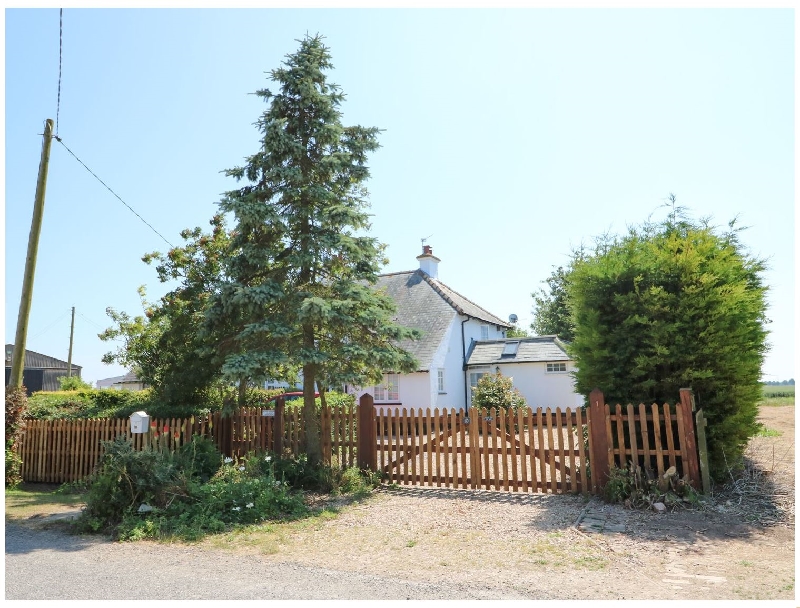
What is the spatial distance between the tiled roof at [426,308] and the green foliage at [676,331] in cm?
1330

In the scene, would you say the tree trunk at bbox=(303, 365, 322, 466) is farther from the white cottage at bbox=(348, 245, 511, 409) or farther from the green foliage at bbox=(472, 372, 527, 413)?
the green foliage at bbox=(472, 372, 527, 413)

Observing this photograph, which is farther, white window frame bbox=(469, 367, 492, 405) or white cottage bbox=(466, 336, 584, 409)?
white window frame bbox=(469, 367, 492, 405)

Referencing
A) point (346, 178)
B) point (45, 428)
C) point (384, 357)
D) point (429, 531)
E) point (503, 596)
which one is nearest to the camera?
point (503, 596)

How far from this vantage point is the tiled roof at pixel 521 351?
84.4 ft

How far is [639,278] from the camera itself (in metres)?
9.34

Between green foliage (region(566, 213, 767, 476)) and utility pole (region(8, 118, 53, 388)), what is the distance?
434 inches

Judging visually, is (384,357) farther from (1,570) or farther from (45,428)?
(45,428)

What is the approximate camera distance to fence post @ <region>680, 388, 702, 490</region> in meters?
8.64

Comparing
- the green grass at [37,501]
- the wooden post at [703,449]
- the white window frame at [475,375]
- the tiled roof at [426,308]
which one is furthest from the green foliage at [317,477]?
the white window frame at [475,375]

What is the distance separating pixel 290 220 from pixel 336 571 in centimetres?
680

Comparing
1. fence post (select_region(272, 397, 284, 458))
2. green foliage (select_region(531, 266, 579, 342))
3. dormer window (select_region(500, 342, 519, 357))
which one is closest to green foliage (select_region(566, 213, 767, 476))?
fence post (select_region(272, 397, 284, 458))

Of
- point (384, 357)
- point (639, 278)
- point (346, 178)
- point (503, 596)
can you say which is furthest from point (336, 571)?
point (346, 178)

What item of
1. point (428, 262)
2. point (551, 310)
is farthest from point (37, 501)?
point (551, 310)

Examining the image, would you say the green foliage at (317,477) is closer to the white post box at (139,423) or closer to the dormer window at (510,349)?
the white post box at (139,423)
